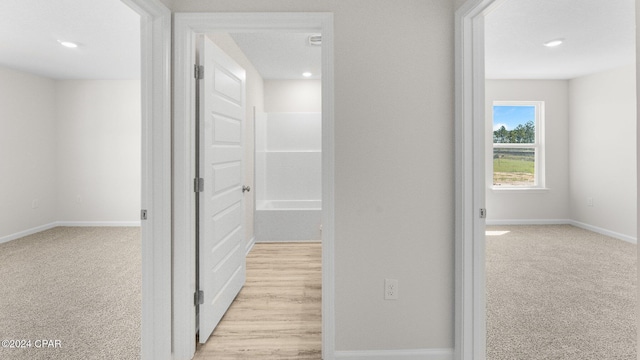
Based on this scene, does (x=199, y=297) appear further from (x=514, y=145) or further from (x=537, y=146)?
(x=537, y=146)

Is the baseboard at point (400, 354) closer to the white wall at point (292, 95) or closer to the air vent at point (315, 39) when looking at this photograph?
the air vent at point (315, 39)

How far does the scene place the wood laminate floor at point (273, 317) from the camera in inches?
80.0

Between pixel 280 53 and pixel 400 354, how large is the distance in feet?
11.2

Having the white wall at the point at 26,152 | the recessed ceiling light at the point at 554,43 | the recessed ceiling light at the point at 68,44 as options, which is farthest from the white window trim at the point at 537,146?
the white wall at the point at 26,152

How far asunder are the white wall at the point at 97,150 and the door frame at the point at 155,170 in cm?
445

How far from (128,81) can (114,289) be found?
3.97m

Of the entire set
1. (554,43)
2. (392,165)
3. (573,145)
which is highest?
(554,43)

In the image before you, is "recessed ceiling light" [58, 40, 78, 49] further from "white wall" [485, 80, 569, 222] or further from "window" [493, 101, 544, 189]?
"window" [493, 101, 544, 189]

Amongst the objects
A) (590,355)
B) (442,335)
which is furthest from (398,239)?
(590,355)

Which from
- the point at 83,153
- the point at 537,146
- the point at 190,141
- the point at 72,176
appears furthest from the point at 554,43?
the point at 72,176

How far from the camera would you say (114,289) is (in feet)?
9.70

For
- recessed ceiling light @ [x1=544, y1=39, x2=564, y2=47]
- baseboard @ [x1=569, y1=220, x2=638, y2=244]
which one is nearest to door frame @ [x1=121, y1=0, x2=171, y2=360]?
recessed ceiling light @ [x1=544, y1=39, x2=564, y2=47]

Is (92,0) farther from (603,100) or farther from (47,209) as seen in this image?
(603,100)

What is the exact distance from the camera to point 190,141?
76.4 inches
